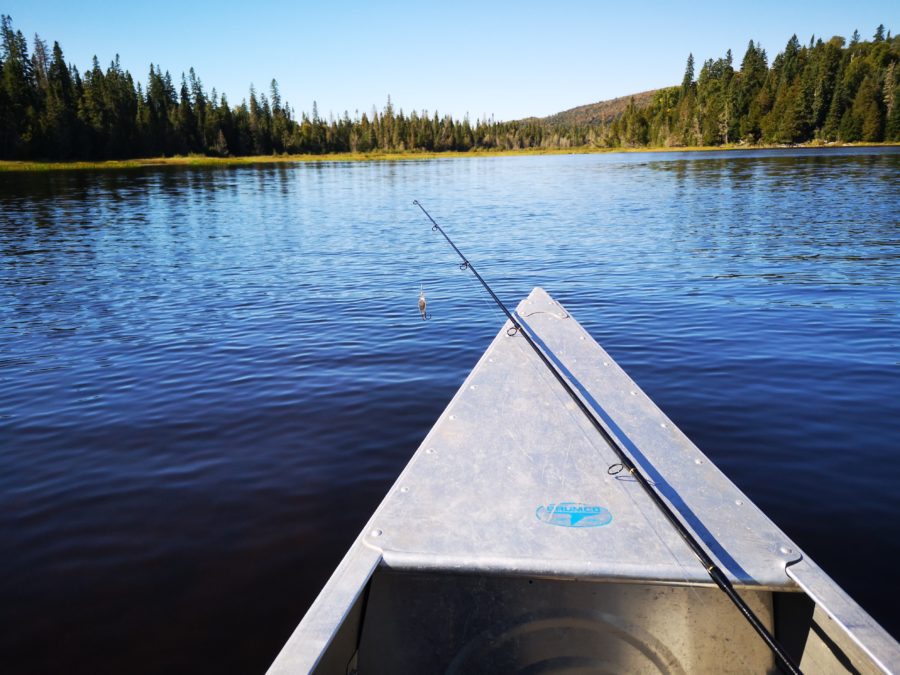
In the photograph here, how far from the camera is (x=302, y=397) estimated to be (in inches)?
311

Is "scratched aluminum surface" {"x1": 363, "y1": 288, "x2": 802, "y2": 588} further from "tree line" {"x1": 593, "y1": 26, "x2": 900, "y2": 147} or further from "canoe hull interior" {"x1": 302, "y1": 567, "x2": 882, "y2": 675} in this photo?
"tree line" {"x1": 593, "y1": 26, "x2": 900, "y2": 147}

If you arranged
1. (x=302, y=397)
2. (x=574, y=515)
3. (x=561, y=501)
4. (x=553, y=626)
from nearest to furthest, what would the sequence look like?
(x=553, y=626) → (x=574, y=515) → (x=561, y=501) → (x=302, y=397)

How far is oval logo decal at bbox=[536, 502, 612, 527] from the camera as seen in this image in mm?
3350

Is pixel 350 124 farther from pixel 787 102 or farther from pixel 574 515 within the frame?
pixel 574 515

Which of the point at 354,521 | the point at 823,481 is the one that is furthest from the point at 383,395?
the point at 823,481

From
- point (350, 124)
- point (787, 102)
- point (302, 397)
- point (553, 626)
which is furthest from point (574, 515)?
point (350, 124)

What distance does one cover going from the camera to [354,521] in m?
5.11

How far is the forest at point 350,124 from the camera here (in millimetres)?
96312

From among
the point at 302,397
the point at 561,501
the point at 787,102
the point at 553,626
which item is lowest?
the point at 302,397

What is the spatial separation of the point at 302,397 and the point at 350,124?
19762cm

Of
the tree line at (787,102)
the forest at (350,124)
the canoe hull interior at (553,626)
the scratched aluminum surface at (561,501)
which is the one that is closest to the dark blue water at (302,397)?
the canoe hull interior at (553,626)

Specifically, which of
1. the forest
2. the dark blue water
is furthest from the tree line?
the dark blue water

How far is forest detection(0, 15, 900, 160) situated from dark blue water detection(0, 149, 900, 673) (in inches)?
3842

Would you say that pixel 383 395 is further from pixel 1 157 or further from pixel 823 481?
pixel 1 157
